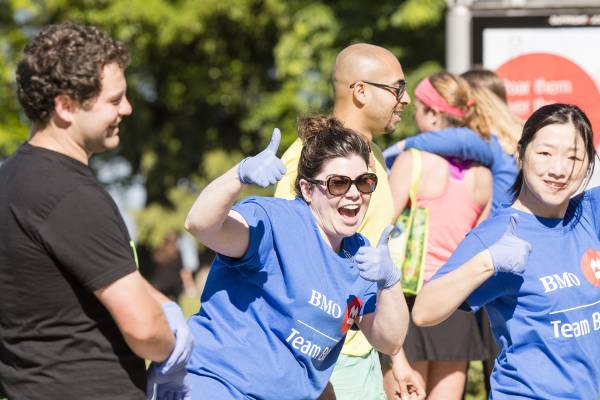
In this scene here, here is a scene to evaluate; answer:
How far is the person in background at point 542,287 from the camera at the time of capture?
4086 mm

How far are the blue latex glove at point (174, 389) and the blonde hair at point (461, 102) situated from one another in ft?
9.54

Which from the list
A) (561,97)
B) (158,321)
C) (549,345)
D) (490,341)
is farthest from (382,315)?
(561,97)

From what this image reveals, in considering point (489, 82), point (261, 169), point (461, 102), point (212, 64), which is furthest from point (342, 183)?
point (212, 64)

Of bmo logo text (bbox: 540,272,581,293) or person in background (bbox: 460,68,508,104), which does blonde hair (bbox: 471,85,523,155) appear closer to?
person in background (bbox: 460,68,508,104)

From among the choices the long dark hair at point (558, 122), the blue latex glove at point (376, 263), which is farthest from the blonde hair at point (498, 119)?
the blue latex glove at point (376, 263)

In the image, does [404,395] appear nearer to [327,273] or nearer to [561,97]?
[327,273]

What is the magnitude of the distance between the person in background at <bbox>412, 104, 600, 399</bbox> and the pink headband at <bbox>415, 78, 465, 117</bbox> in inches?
70.7

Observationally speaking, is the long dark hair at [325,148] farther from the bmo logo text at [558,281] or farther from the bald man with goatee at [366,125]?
the bmo logo text at [558,281]

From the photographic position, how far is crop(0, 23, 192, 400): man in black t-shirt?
312cm

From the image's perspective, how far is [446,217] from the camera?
587 cm

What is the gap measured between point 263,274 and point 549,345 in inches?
42.6

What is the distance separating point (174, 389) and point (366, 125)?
202 centimetres

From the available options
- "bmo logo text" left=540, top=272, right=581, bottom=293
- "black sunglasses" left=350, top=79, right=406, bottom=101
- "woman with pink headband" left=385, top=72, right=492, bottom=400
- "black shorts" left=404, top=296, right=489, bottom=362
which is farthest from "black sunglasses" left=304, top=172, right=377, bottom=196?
"black shorts" left=404, top=296, right=489, bottom=362

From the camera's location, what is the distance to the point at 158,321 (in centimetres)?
325
